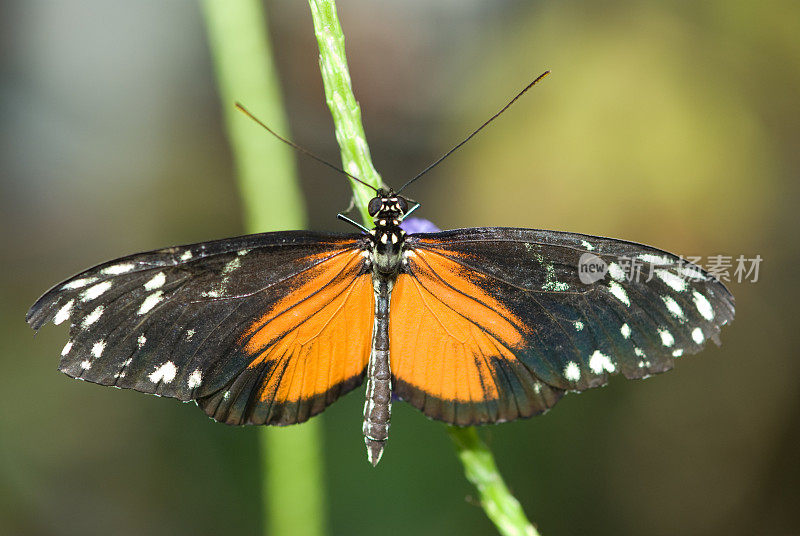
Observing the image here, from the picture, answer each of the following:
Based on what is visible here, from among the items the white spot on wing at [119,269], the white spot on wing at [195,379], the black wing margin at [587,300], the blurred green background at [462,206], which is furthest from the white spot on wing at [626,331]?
the blurred green background at [462,206]

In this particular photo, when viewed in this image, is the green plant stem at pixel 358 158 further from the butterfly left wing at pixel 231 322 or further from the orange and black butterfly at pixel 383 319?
the butterfly left wing at pixel 231 322

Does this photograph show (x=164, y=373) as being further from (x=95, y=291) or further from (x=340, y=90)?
(x=340, y=90)

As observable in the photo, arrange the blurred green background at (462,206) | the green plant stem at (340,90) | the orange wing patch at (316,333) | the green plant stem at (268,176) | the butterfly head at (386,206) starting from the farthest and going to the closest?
the blurred green background at (462,206) → the green plant stem at (268,176) → the orange wing patch at (316,333) → the butterfly head at (386,206) → the green plant stem at (340,90)

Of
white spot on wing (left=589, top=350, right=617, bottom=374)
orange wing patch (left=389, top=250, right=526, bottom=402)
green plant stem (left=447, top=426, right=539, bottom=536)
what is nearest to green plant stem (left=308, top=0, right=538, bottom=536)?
green plant stem (left=447, top=426, right=539, bottom=536)

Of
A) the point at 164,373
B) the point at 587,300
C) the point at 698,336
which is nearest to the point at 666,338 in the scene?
the point at 698,336

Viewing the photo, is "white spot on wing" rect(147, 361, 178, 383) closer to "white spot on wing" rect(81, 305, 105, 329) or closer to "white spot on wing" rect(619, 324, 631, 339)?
"white spot on wing" rect(81, 305, 105, 329)
